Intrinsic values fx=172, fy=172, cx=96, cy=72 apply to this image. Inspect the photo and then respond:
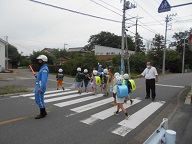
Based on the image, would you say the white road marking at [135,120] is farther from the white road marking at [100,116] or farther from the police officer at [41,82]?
the police officer at [41,82]

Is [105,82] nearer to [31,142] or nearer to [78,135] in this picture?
[78,135]

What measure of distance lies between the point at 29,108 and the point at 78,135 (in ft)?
10.3

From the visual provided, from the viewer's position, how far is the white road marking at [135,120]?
4.73 meters

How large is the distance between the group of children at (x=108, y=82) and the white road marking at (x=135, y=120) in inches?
12.3

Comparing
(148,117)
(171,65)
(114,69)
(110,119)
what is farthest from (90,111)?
(171,65)

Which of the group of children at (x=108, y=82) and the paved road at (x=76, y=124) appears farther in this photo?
the group of children at (x=108, y=82)

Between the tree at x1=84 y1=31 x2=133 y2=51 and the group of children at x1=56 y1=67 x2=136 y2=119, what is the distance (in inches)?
2304

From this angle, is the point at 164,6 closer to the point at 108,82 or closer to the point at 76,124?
the point at 108,82

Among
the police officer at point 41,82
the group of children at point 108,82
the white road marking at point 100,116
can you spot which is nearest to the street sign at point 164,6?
the group of children at point 108,82

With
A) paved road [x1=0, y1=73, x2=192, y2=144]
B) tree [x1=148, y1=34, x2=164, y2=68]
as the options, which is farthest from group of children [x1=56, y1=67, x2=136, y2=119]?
tree [x1=148, y1=34, x2=164, y2=68]

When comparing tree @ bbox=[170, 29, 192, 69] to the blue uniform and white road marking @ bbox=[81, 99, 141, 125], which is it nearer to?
white road marking @ bbox=[81, 99, 141, 125]

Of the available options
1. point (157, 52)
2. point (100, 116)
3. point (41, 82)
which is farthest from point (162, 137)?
point (157, 52)

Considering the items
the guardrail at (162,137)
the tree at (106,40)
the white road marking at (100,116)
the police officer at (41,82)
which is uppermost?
the tree at (106,40)

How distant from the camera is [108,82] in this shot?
9391mm
